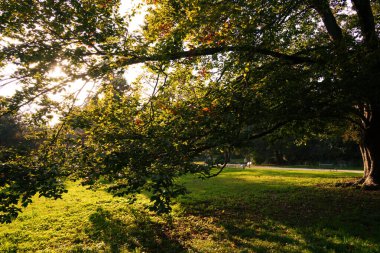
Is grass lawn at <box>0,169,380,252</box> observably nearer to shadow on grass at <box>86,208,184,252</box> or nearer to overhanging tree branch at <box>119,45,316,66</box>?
shadow on grass at <box>86,208,184,252</box>

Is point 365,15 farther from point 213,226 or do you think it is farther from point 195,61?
point 213,226

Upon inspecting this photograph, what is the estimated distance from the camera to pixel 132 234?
939 centimetres

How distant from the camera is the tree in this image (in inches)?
264

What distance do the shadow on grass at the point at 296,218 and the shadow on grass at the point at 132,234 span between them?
1657 mm

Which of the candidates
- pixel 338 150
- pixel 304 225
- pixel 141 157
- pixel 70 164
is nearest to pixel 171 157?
pixel 141 157

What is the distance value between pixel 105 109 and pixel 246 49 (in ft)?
14.5

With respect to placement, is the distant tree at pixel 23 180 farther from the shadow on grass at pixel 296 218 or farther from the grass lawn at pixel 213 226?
the shadow on grass at pixel 296 218

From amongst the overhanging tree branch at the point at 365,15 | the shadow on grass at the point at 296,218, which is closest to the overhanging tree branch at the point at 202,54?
the overhanging tree branch at the point at 365,15

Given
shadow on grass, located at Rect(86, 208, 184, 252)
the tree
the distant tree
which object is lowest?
shadow on grass, located at Rect(86, 208, 184, 252)

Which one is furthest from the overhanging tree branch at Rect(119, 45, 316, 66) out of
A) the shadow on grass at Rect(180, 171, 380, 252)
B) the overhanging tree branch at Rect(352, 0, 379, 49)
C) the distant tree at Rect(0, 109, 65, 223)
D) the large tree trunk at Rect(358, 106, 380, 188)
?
the large tree trunk at Rect(358, 106, 380, 188)

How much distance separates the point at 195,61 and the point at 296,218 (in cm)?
670

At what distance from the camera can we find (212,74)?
10617mm

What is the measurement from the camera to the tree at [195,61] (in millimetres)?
6695

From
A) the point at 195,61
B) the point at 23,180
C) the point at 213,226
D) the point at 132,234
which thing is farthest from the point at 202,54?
the point at 132,234
